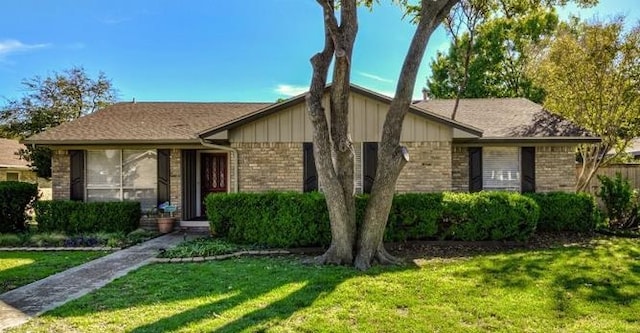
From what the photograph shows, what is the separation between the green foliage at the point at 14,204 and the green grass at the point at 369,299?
7.19 meters

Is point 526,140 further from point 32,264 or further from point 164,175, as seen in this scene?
point 32,264

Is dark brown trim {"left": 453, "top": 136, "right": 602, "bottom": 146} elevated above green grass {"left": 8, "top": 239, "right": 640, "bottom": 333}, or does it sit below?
above

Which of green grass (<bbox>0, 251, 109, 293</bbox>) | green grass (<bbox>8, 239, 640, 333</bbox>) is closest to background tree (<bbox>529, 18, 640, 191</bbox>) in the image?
green grass (<bbox>8, 239, 640, 333</bbox>)

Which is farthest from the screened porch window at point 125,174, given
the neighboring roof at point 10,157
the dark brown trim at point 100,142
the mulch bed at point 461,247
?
the neighboring roof at point 10,157

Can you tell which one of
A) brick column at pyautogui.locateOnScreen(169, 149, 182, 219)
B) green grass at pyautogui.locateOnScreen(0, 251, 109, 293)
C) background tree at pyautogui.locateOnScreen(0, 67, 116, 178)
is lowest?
green grass at pyautogui.locateOnScreen(0, 251, 109, 293)

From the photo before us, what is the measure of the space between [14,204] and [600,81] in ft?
56.9

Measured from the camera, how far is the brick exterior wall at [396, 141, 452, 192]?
1070 cm

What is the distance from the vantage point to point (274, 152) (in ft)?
35.8

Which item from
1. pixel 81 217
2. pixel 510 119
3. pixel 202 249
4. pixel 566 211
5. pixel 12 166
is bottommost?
pixel 202 249

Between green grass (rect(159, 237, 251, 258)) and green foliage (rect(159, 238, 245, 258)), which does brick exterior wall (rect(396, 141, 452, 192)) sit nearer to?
green grass (rect(159, 237, 251, 258))

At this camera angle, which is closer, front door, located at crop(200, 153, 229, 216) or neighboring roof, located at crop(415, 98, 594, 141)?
neighboring roof, located at crop(415, 98, 594, 141)

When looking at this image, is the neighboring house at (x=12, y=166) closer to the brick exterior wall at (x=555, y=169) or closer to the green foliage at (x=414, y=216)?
the green foliage at (x=414, y=216)

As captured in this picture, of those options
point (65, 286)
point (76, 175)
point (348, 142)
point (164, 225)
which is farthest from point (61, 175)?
point (348, 142)

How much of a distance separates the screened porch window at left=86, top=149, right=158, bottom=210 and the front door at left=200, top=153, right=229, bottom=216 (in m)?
1.63
